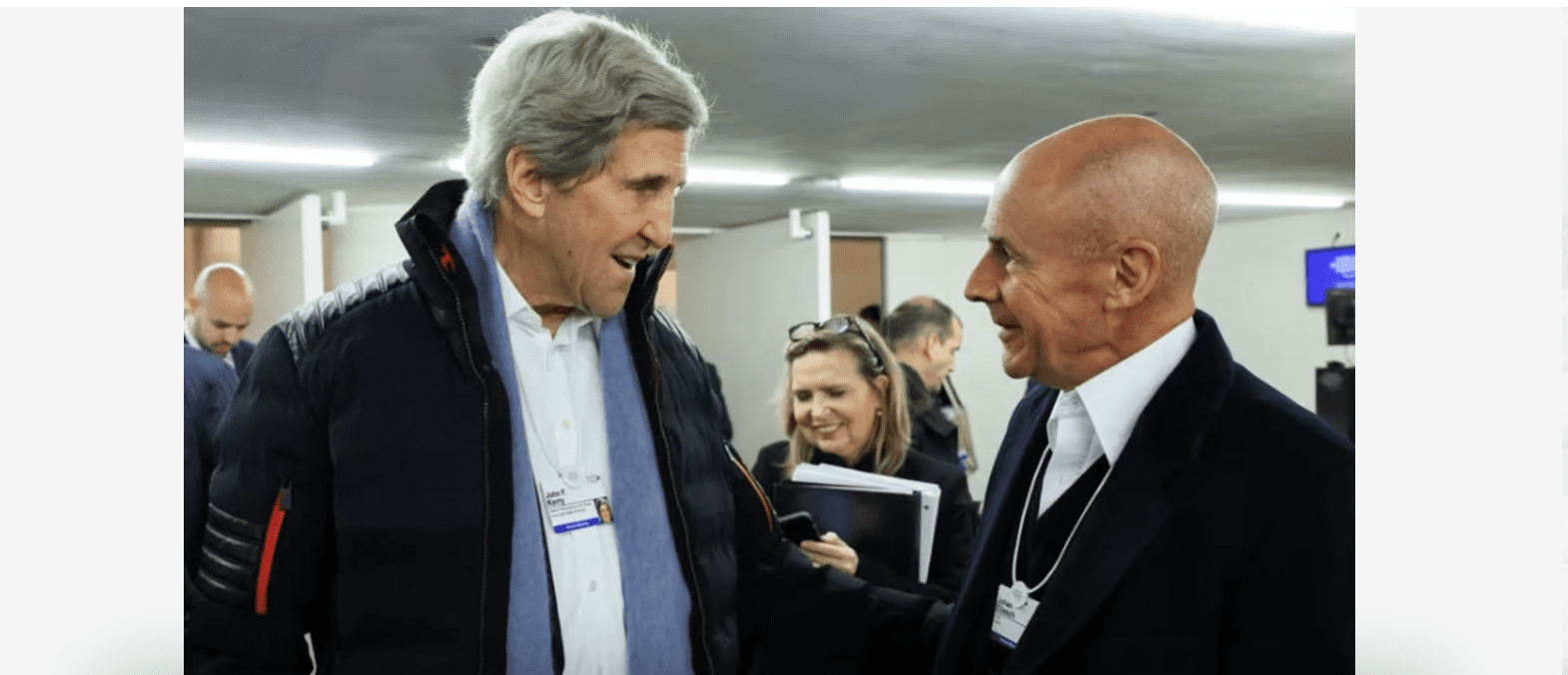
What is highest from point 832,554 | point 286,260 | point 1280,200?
point 1280,200

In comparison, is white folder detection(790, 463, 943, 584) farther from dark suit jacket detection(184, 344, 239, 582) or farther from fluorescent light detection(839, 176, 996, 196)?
fluorescent light detection(839, 176, 996, 196)

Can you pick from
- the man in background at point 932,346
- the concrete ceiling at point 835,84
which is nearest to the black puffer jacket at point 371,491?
the man in background at point 932,346

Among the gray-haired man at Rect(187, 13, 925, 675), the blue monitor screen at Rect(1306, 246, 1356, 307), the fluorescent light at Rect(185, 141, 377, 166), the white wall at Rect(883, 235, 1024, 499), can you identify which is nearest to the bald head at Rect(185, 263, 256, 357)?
the fluorescent light at Rect(185, 141, 377, 166)

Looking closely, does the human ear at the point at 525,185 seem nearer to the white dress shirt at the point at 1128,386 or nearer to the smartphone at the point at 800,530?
A: the white dress shirt at the point at 1128,386

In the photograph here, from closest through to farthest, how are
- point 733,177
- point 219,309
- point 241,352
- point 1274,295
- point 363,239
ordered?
point 219,309 < point 241,352 < point 733,177 < point 363,239 < point 1274,295

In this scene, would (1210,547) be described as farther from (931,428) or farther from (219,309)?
(219,309)

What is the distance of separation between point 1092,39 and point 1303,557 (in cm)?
432

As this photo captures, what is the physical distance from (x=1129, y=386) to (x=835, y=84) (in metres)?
4.72

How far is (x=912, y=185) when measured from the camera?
31.2 feet

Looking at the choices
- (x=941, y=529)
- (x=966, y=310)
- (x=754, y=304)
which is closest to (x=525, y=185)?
(x=941, y=529)

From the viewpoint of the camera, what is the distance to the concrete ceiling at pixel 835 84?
477 cm
